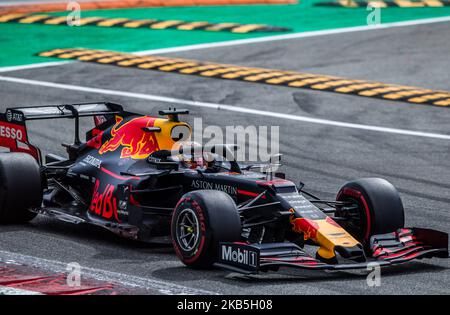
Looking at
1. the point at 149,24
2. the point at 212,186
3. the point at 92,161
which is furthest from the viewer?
the point at 149,24

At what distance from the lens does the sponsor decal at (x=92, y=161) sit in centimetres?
1441

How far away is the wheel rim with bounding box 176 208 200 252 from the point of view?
1202 cm

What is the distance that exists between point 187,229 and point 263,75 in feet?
46.5

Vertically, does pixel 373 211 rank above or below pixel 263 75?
below

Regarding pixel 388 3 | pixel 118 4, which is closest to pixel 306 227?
pixel 118 4

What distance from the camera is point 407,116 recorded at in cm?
2258

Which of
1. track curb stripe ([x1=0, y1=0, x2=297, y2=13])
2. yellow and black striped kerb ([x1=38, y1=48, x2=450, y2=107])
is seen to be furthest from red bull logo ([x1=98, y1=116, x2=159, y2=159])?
track curb stripe ([x1=0, y1=0, x2=297, y2=13])

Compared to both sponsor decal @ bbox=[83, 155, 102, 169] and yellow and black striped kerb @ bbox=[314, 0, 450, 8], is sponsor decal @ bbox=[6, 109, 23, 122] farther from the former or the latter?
yellow and black striped kerb @ bbox=[314, 0, 450, 8]

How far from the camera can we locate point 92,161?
1457 cm

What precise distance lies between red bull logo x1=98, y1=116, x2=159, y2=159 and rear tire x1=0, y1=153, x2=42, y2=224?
36.4 inches

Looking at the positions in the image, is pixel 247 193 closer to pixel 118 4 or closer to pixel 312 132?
pixel 312 132

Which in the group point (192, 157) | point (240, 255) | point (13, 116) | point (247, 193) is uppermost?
point (13, 116)
